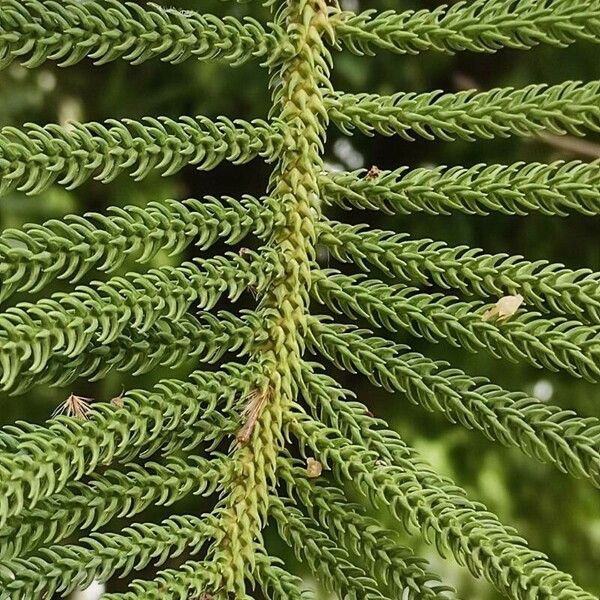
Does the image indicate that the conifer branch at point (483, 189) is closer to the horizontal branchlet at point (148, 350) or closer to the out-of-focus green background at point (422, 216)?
the horizontal branchlet at point (148, 350)

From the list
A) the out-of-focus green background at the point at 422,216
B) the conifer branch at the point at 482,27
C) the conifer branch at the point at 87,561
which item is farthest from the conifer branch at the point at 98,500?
the out-of-focus green background at the point at 422,216

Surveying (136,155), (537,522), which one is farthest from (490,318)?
(537,522)

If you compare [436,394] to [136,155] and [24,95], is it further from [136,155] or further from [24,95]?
[24,95]

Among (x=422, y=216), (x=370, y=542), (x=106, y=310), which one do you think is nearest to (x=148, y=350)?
(x=106, y=310)

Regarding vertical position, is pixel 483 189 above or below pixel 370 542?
above

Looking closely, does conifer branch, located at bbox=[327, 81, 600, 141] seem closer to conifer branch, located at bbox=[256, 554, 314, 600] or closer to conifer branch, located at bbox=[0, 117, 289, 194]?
conifer branch, located at bbox=[0, 117, 289, 194]

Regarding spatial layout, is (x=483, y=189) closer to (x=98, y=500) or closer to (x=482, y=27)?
(x=482, y=27)
